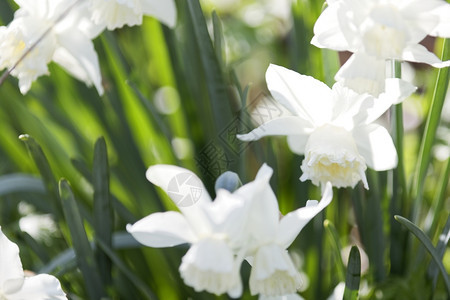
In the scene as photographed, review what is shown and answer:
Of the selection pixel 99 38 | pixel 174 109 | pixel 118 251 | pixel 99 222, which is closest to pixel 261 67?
pixel 174 109

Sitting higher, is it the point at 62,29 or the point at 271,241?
the point at 62,29

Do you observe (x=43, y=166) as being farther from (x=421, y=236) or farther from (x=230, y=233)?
(x=421, y=236)

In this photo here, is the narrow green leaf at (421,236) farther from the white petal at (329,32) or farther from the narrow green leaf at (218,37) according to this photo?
the narrow green leaf at (218,37)

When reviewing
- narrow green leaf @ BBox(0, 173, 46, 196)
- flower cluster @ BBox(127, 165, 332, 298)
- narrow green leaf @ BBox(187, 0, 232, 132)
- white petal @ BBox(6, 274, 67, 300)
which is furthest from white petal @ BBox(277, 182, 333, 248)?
narrow green leaf @ BBox(0, 173, 46, 196)

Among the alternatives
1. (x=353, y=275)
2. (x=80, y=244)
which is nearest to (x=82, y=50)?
(x=80, y=244)

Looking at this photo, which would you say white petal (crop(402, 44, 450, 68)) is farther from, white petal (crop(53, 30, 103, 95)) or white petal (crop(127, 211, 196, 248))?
white petal (crop(53, 30, 103, 95))

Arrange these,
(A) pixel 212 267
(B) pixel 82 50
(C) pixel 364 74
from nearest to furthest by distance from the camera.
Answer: (A) pixel 212 267 < (C) pixel 364 74 < (B) pixel 82 50

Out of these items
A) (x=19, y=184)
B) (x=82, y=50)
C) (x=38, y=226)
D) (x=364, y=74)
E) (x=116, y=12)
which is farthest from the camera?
(x=38, y=226)
